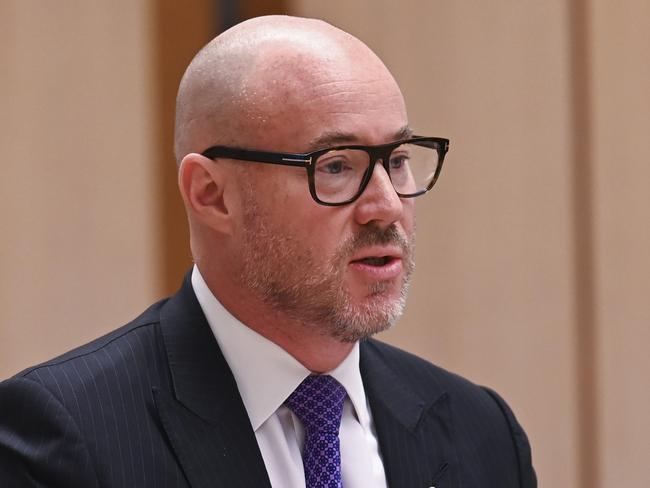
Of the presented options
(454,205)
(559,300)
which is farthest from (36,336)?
(559,300)

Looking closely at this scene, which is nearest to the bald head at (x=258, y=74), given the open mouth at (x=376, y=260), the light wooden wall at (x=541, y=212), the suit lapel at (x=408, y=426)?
the open mouth at (x=376, y=260)

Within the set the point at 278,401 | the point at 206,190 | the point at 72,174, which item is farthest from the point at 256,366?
the point at 72,174

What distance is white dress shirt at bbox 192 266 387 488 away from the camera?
172cm

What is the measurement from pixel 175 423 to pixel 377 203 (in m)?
0.44

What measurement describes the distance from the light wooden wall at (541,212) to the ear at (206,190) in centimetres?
148

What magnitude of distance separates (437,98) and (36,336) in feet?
4.18

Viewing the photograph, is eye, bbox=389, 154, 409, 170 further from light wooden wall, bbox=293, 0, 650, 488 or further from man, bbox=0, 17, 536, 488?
light wooden wall, bbox=293, 0, 650, 488

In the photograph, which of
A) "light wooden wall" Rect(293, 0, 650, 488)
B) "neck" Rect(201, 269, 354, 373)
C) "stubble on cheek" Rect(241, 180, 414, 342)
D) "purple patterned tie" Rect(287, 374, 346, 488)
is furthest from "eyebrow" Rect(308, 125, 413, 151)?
"light wooden wall" Rect(293, 0, 650, 488)

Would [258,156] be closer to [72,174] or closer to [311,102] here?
[311,102]

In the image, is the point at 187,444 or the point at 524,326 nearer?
the point at 187,444

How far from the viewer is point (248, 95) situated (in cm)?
174

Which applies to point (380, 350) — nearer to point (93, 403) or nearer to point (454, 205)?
point (93, 403)

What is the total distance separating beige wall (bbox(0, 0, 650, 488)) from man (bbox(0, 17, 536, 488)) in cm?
122

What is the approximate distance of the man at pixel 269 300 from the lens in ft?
5.40
